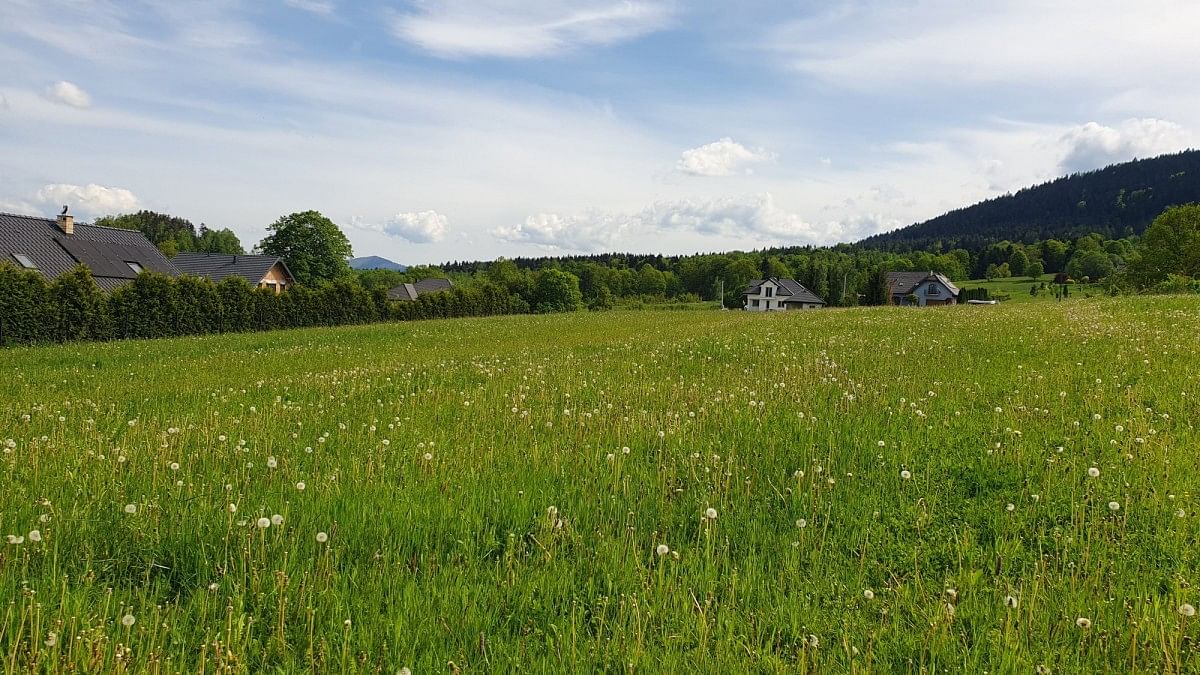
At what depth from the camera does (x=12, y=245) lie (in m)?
44.2

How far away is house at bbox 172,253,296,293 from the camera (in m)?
62.1

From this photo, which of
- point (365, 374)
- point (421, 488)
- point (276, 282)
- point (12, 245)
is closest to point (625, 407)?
point (421, 488)

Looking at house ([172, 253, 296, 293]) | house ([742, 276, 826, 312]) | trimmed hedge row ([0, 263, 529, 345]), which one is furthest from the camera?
house ([742, 276, 826, 312])

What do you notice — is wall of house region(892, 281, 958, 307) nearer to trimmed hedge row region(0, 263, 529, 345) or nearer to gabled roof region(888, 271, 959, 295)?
gabled roof region(888, 271, 959, 295)

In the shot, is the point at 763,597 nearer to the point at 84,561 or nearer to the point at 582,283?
the point at 84,561

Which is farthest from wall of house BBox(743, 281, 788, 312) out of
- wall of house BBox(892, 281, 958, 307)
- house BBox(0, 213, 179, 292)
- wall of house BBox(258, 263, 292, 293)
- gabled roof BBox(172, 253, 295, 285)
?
house BBox(0, 213, 179, 292)

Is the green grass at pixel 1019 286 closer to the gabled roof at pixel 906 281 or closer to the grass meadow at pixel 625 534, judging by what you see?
the gabled roof at pixel 906 281

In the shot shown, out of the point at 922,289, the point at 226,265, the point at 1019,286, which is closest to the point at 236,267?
the point at 226,265

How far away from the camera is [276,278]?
6575cm

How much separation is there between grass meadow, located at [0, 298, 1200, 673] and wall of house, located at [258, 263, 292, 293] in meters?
61.3

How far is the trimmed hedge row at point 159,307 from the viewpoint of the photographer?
90.1 ft

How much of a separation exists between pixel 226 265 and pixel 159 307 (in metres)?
34.0

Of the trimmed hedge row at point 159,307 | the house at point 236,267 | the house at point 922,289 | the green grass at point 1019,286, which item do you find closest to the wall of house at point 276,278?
the house at point 236,267

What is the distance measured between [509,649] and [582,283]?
169m
